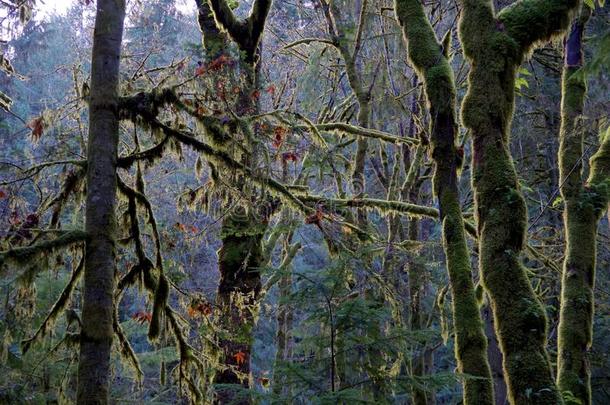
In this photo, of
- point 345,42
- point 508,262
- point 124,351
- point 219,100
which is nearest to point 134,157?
point 219,100

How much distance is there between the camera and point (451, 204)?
4387mm

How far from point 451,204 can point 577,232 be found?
2.54 metres

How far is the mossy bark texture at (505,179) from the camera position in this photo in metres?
3.50

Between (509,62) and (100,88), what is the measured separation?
329cm

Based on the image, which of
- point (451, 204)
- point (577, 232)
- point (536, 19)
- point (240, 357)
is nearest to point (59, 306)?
point (240, 357)

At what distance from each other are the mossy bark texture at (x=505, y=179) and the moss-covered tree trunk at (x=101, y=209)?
2.80 metres

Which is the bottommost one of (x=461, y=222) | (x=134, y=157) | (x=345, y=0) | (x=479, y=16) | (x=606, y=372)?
(x=606, y=372)

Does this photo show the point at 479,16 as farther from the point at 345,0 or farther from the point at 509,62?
the point at 345,0

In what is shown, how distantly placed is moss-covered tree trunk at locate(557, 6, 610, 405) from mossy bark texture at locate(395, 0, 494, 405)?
1.68m

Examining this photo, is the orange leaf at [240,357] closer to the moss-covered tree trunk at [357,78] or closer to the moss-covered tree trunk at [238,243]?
the moss-covered tree trunk at [238,243]

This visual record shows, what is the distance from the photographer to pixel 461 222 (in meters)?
4.33

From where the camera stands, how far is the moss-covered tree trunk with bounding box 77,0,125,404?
12.7ft

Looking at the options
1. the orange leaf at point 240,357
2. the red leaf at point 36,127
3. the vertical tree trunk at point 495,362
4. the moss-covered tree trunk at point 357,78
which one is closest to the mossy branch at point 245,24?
the moss-covered tree trunk at point 357,78

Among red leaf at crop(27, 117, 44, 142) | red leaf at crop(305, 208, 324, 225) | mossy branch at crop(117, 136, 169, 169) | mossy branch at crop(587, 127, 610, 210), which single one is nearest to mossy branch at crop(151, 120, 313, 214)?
mossy branch at crop(117, 136, 169, 169)
